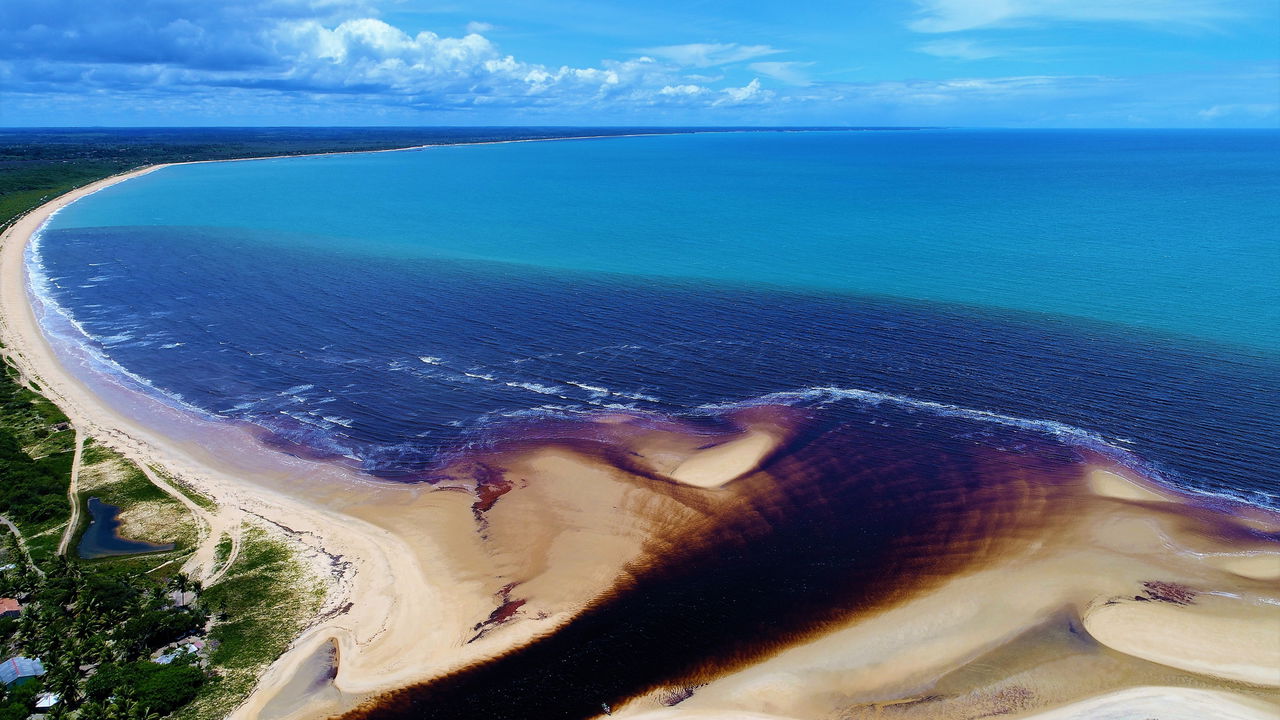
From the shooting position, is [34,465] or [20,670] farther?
[34,465]

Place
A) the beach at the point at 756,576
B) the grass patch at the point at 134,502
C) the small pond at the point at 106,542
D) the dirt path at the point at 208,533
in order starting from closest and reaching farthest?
1. the beach at the point at 756,576
2. the dirt path at the point at 208,533
3. the small pond at the point at 106,542
4. the grass patch at the point at 134,502

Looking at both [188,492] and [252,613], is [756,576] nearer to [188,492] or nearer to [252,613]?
[252,613]

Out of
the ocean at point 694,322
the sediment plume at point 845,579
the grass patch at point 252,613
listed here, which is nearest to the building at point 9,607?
the grass patch at point 252,613

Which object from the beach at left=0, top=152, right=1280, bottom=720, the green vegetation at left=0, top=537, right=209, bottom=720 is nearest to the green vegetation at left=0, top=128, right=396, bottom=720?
the green vegetation at left=0, top=537, right=209, bottom=720

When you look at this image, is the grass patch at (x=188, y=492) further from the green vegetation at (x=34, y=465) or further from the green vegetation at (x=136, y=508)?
the green vegetation at (x=34, y=465)

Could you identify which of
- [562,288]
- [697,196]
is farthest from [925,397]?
[697,196]

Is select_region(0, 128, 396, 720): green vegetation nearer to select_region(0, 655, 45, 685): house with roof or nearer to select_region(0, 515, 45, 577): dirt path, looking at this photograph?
select_region(0, 515, 45, 577): dirt path

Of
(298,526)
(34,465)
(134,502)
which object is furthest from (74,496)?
(298,526)

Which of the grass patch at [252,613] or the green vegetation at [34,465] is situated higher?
the green vegetation at [34,465]
